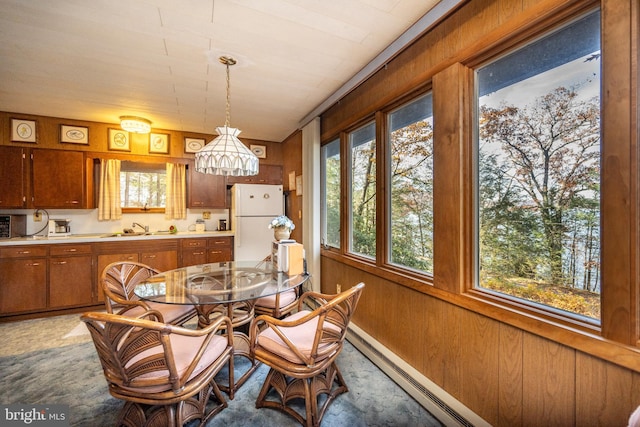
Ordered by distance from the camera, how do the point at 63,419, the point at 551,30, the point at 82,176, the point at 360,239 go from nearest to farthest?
the point at 551,30, the point at 63,419, the point at 360,239, the point at 82,176

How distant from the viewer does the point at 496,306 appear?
1435 millimetres

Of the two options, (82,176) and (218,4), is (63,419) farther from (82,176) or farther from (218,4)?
(82,176)

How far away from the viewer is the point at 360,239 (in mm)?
2883

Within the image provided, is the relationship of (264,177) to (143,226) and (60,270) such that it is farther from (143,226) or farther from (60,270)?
(60,270)

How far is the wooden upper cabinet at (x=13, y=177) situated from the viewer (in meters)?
3.41

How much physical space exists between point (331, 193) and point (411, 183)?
1393mm

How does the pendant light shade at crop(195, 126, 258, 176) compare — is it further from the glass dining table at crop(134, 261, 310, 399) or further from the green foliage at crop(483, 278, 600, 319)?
the green foliage at crop(483, 278, 600, 319)

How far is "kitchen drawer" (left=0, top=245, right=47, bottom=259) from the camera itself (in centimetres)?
318

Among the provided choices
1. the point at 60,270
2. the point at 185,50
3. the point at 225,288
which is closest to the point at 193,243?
the point at 60,270

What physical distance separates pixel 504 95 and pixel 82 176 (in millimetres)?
4880

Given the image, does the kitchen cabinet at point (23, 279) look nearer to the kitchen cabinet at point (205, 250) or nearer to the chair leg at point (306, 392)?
the kitchen cabinet at point (205, 250)

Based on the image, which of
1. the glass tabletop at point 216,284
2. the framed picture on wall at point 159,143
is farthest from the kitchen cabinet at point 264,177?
the glass tabletop at point 216,284

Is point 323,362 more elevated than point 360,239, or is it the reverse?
point 360,239

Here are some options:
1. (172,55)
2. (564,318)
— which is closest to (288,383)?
(564,318)
